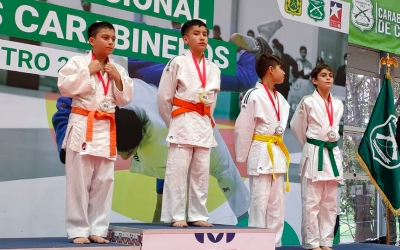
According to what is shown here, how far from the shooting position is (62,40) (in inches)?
186

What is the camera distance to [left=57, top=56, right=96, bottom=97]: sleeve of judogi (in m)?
3.19

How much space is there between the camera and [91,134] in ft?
10.5

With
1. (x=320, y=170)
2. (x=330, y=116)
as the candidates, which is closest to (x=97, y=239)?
(x=320, y=170)

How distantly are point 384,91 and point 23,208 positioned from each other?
171 inches

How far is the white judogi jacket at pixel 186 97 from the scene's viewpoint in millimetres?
3654

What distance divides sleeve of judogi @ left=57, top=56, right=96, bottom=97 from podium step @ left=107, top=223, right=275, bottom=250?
92 centimetres

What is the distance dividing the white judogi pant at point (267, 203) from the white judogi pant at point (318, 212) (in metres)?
0.27

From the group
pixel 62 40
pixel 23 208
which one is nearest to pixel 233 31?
pixel 62 40

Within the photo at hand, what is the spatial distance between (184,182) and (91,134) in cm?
82

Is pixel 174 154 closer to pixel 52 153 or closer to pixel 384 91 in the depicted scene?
pixel 52 153

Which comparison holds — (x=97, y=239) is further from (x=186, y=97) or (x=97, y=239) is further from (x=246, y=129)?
(x=246, y=129)

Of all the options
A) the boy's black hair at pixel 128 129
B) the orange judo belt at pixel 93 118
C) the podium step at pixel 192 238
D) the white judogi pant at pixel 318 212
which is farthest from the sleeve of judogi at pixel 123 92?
the white judogi pant at pixel 318 212

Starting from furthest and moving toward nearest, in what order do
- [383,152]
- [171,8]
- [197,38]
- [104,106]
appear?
[383,152], [171,8], [197,38], [104,106]

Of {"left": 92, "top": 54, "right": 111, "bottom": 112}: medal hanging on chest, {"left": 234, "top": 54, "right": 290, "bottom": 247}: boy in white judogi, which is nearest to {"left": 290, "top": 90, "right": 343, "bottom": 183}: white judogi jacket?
{"left": 234, "top": 54, "right": 290, "bottom": 247}: boy in white judogi
